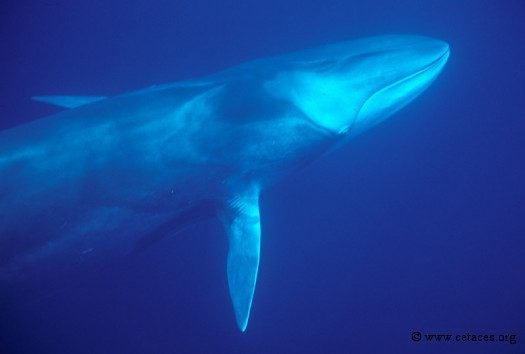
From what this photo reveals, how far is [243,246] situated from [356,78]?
3.15 m

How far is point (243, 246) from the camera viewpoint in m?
6.91

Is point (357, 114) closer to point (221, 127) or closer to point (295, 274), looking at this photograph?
point (221, 127)

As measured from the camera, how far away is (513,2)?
15664 millimetres

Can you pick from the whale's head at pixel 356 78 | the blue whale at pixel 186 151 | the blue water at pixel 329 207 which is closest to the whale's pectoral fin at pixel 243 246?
the blue whale at pixel 186 151

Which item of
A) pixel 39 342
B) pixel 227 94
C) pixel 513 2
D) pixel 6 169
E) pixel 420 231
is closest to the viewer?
pixel 6 169

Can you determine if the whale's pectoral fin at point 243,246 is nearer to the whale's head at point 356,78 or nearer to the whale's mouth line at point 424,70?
the whale's head at point 356,78

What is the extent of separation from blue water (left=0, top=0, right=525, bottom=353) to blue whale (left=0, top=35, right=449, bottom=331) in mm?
5323

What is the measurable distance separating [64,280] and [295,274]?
22.8ft

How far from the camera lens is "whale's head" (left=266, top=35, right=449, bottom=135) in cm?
638

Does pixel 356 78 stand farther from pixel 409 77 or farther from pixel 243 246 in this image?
pixel 243 246

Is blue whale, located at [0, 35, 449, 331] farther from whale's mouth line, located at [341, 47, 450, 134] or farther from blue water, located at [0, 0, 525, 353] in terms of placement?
blue water, located at [0, 0, 525, 353]

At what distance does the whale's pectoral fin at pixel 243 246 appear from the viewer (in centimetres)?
654

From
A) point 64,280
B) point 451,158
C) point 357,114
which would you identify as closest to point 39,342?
point 64,280

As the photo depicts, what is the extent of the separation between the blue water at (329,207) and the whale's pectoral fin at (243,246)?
4927 mm
